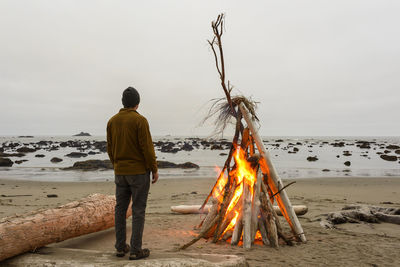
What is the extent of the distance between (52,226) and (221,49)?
4188mm

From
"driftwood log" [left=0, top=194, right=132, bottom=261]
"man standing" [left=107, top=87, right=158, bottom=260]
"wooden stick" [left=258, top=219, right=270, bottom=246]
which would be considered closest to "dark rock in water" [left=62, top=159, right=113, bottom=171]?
"driftwood log" [left=0, top=194, right=132, bottom=261]

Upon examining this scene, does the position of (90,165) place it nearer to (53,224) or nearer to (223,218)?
(53,224)

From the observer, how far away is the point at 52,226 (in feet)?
15.7

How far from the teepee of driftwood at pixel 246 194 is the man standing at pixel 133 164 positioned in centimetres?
139

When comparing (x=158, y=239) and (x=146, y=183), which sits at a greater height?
(x=146, y=183)

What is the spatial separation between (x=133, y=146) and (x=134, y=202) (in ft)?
2.63

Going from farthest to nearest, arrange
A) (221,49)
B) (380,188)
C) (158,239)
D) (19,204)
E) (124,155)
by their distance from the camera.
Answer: (380,188)
(19,204)
(158,239)
(221,49)
(124,155)

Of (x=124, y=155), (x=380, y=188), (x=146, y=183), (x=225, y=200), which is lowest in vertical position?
(x=380, y=188)

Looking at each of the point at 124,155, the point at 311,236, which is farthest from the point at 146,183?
the point at 311,236

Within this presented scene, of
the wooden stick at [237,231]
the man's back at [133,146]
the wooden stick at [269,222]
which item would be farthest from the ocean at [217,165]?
the man's back at [133,146]

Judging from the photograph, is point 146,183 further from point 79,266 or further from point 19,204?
point 19,204

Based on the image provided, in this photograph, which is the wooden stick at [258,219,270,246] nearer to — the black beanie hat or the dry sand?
the dry sand

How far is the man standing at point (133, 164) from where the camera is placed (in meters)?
4.07

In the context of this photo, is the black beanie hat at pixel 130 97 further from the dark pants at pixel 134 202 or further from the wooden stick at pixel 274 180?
the wooden stick at pixel 274 180
